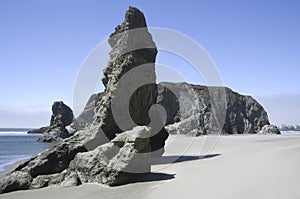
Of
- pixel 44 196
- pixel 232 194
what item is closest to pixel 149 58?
pixel 44 196

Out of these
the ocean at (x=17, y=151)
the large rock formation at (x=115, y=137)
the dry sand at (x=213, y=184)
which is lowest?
the ocean at (x=17, y=151)

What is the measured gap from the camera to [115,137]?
13.7 metres

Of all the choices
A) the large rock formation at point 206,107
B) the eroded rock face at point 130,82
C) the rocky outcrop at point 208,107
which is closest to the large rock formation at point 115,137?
the eroded rock face at point 130,82

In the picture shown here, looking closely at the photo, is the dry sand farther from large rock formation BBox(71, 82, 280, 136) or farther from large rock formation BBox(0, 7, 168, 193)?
large rock formation BBox(71, 82, 280, 136)

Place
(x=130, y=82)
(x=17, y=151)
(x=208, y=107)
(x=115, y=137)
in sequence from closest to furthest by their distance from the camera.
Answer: (x=115, y=137) < (x=130, y=82) < (x=17, y=151) < (x=208, y=107)

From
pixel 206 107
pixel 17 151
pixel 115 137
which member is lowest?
pixel 17 151

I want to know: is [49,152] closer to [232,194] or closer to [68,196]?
[68,196]

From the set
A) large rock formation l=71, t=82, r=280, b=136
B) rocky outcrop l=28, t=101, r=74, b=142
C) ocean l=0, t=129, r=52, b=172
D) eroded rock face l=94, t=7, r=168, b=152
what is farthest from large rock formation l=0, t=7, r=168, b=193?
rocky outcrop l=28, t=101, r=74, b=142

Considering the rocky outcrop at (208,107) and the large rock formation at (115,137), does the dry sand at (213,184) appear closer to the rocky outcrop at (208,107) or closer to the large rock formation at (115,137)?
the large rock formation at (115,137)

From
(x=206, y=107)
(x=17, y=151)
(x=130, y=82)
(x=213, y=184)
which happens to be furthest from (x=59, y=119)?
(x=213, y=184)

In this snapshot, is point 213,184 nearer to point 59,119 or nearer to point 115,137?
point 115,137

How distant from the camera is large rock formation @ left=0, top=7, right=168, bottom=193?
11133 mm

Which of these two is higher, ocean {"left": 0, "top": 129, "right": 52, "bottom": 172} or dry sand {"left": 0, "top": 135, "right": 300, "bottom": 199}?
dry sand {"left": 0, "top": 135, "right": 300, "bottom": 199}

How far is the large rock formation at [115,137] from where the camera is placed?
11.1 metres
